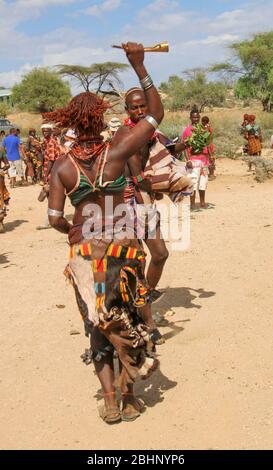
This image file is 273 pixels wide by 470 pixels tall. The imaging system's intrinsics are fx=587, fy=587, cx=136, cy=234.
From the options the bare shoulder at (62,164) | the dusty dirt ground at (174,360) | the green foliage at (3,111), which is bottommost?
the dusty dirt ground at (174,360)

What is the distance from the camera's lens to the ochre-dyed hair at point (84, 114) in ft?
10.6

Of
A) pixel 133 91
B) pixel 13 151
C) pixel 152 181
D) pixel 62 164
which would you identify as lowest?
pixel 13 151

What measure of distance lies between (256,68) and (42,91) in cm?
1890

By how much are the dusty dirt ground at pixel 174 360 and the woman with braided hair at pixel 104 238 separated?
0.33m

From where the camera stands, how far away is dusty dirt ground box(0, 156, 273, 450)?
11.1 ft

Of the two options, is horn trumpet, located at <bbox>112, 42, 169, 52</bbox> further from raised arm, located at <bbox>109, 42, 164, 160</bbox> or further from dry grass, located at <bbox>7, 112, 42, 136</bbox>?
dry grass, located at <bbox>7, 112, 42, 136</bbox>

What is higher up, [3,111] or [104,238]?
[3,111]

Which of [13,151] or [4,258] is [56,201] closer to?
[4,258]

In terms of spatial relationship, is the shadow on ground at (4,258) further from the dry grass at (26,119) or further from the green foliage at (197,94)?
the green foliage at (197,94)

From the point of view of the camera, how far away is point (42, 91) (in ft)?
157

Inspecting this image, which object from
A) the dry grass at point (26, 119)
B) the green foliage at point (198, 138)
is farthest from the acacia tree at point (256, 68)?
the green foliage at point (198, 138)

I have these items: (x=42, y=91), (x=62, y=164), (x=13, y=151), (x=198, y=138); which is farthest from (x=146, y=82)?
(x=42, y=91)

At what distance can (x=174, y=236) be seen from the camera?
26.9 feet

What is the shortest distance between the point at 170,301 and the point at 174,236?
2.67 m
